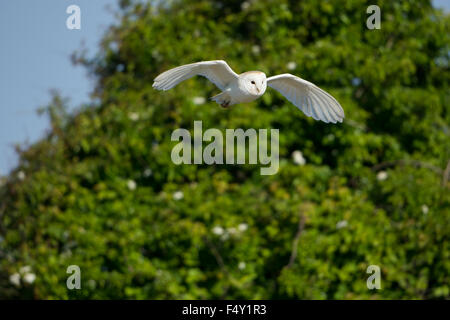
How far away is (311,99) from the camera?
4.18m

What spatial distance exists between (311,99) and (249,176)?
239 cm

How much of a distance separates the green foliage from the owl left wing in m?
1.78

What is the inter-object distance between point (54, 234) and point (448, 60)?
369cm

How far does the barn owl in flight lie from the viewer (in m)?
3.54

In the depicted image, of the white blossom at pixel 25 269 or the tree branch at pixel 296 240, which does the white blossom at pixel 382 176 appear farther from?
the white blossom at pixel 25 269

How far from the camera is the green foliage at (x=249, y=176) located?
19.3 ft

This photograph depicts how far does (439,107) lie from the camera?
22.1 feet

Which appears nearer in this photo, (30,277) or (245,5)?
(30,277)

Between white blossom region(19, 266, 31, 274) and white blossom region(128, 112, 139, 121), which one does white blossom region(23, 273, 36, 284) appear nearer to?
white blossom region(19, 266, 31, 274)

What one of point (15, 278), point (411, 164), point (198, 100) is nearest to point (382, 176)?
point (411, 164)

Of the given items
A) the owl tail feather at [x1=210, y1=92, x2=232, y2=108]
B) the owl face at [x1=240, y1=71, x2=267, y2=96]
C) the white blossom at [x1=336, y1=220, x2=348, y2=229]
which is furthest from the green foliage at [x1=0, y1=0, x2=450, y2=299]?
the owl face at [x1=240, y1=71, x2=267, y2=96]

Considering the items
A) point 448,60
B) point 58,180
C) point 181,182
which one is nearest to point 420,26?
point 448,60

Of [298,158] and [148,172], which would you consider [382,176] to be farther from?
[148,172]
